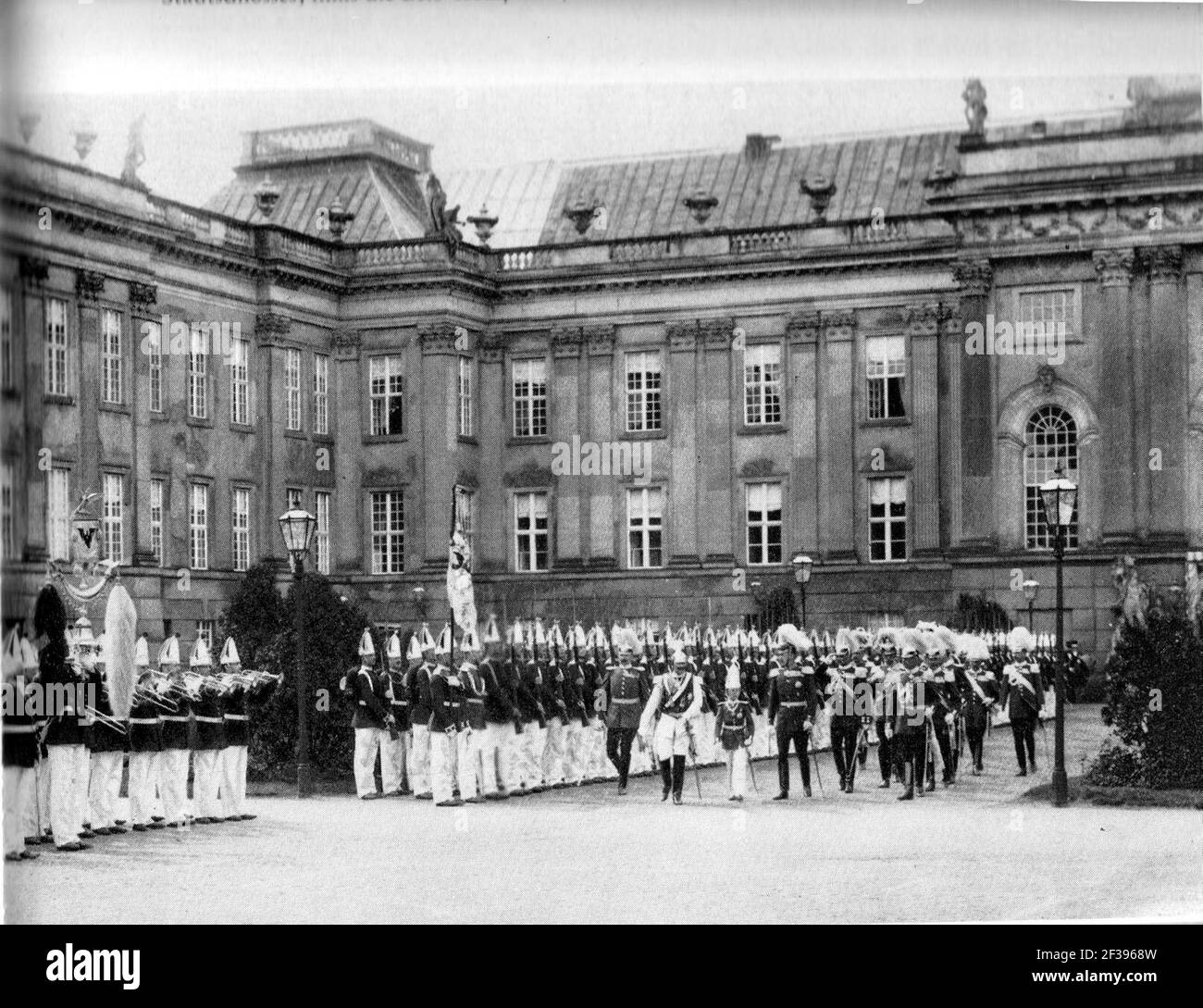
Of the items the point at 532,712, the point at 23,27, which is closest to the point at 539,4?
the point at 23,27

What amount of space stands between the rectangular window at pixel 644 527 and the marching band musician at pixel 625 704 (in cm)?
569

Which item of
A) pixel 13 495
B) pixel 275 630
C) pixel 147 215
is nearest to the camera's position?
pixel 13 495

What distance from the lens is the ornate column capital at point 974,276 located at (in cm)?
4625

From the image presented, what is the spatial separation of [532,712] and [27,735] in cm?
967

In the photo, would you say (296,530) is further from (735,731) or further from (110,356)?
(735,731)

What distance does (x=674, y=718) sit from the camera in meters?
31.7

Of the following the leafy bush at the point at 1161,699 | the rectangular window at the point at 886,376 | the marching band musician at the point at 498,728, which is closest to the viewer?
the leafy bush at the point at 1161,699

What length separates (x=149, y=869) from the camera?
25.5m

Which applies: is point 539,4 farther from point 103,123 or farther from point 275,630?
point 275,630

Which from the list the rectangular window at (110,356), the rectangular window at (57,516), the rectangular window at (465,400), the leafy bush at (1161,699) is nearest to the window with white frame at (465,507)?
the rectangular window at (465,400)

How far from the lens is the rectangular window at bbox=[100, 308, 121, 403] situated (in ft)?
104

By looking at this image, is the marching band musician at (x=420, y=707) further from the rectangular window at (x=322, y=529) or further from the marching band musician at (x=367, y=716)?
the rectangular window at (x=322, y=529)

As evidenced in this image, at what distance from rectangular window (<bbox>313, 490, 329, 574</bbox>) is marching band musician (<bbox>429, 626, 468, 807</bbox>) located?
3681 millimetres

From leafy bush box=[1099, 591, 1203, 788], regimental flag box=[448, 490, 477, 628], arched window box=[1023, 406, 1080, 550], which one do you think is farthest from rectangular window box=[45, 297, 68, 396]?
arched window box=[1023, 406, 1080, 550]
